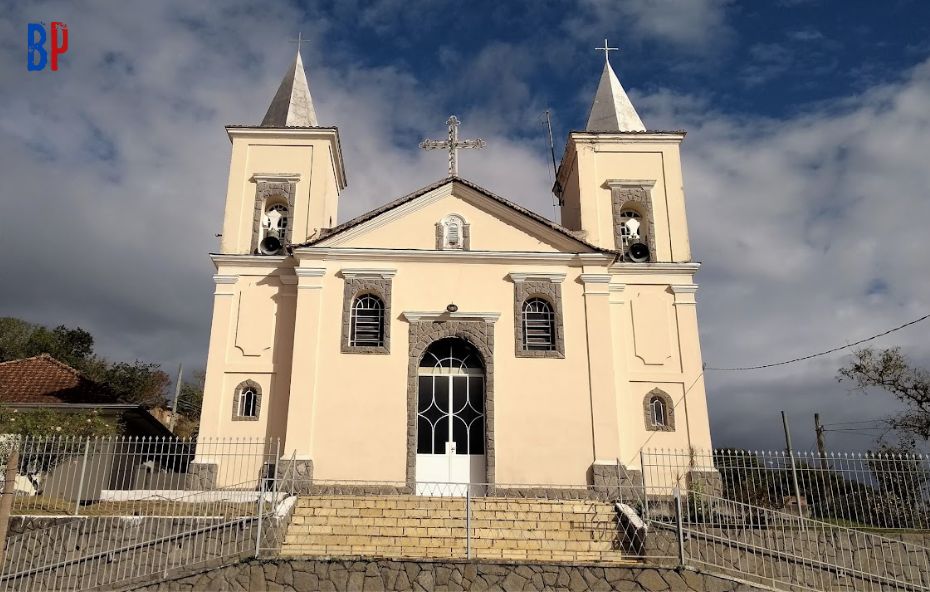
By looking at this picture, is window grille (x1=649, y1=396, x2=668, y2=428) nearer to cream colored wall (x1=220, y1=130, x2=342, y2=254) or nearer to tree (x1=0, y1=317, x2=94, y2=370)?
cream colored wall (x1=220, y1=130, x2=342, y2=254)

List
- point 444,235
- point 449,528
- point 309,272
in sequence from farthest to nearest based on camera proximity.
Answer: point 444,235 → point 309,272 → point 449,528

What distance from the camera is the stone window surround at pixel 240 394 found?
1803 centimetres

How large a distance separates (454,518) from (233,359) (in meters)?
7.40

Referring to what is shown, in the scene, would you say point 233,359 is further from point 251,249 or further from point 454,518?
point 454,518

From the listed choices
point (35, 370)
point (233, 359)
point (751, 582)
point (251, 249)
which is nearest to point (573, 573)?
point (751, 582)

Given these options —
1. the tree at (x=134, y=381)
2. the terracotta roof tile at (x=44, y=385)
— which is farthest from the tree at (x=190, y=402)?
the terracotta roof tile at (x=44, y=385)

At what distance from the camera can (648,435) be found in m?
18.3

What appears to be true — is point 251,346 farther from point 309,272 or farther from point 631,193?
point 631,193

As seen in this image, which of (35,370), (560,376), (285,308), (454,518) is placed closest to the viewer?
(454,518)

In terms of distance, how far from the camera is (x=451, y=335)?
18.2 metres

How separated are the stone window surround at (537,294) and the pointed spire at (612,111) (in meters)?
5.58

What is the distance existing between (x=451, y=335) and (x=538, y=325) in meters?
2.20

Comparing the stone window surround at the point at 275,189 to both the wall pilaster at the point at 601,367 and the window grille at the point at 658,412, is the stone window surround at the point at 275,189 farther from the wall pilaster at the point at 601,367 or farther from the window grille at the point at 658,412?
the window grille at the point at 658,412

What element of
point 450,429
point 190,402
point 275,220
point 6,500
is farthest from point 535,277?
point 190,402
